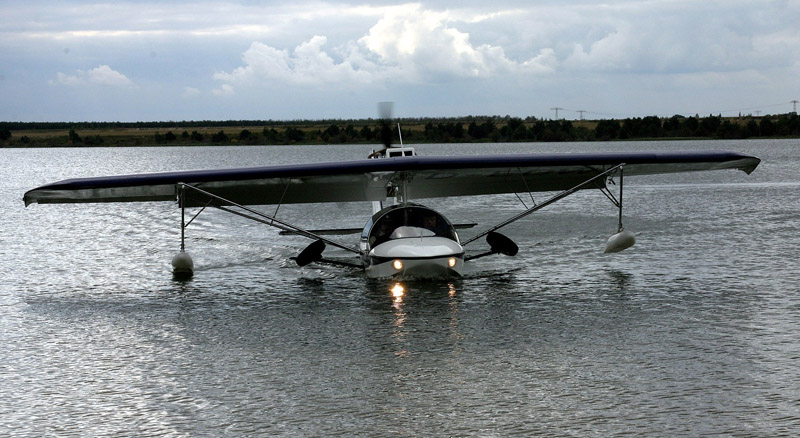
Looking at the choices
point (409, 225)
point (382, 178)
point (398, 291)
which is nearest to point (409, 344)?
point (398, 291)

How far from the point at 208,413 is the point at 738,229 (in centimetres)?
2135

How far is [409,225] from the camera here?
1598 centimetres

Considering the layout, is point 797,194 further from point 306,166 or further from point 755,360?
point 755,360

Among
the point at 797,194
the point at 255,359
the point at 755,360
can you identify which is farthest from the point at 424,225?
the point at 797,194

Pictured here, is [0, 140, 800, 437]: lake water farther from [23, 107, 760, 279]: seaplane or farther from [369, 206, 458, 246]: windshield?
[369, 206, 458, 246]: windshield

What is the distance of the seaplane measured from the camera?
615 inches

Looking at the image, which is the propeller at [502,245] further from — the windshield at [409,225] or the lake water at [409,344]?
the windshield at [409,225]

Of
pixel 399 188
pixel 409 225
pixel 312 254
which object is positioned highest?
pixel 399 188

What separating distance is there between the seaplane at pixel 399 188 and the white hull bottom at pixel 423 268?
0.06ft

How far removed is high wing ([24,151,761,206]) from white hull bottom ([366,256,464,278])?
2.27 meters

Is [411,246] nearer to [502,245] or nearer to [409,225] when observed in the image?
[409,225]

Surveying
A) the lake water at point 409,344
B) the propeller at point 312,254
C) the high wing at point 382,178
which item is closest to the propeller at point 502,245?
the lake water at point 409,344

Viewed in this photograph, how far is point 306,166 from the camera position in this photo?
682 inches

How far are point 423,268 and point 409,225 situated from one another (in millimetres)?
1299
